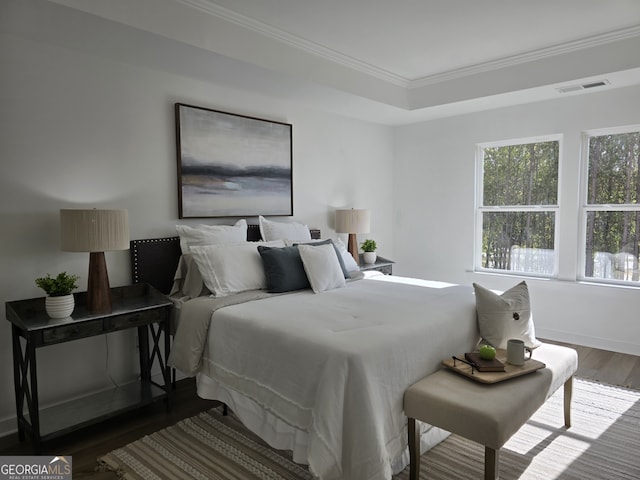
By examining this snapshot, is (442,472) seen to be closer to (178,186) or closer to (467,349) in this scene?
(467,349)

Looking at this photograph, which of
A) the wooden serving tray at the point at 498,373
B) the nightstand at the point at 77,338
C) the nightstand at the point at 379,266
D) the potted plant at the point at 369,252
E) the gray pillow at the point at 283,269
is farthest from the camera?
the potted plant at the point at 369,252

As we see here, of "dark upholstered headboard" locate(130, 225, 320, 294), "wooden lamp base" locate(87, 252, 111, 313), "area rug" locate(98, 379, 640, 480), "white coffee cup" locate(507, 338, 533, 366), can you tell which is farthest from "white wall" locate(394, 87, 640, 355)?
"wooden lamp base" locate(87, 252, 111, 313)

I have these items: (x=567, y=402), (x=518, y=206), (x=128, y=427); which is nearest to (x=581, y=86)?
(x=518, y=206)

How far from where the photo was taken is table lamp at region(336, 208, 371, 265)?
185 inches

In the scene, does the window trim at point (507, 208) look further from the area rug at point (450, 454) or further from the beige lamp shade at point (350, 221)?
the area rug at point (450, 454)

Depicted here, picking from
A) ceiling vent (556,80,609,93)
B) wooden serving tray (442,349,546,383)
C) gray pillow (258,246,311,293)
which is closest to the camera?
wooden serving tray (442,349,546,383)

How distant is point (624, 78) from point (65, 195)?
4.50 m

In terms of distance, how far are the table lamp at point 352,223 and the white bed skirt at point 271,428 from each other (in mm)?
2385

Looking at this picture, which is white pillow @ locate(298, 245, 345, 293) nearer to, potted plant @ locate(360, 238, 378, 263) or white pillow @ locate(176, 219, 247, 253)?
white pillow @ locate(176, 219, 247, 253)

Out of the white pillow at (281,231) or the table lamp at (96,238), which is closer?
the table lamp at (96,238)

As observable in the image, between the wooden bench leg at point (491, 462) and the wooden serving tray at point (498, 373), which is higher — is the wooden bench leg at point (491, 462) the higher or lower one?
the lower one

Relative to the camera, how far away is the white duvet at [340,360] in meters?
1.94

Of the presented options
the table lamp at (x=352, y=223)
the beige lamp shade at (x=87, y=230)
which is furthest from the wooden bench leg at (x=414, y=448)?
the table lamp at (x=352, y=223)

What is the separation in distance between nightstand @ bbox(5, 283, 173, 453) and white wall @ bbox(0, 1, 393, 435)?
0.17 metres
